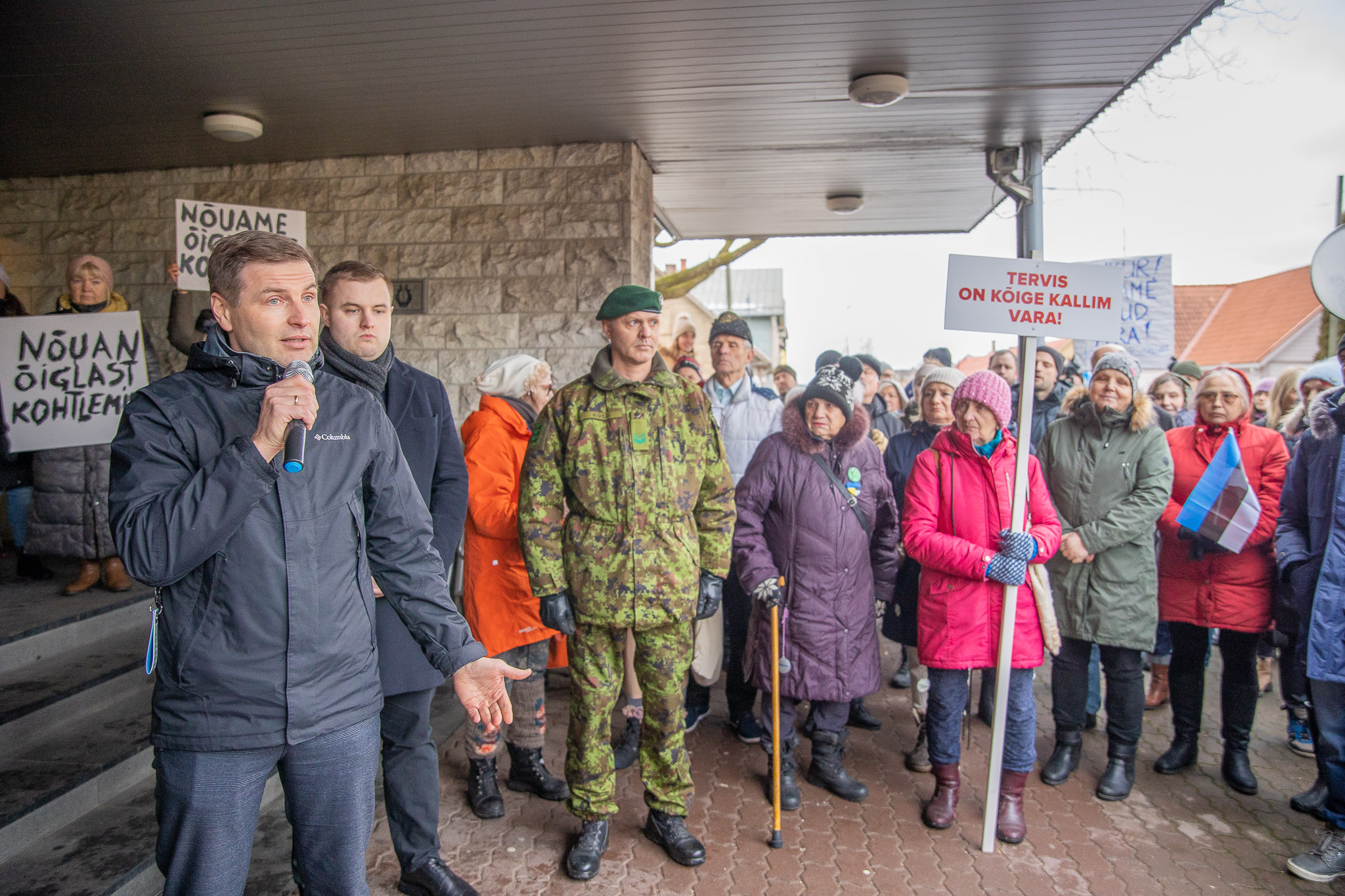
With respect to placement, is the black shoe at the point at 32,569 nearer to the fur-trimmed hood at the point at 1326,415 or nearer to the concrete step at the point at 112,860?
the concrete step at the point at 112,860

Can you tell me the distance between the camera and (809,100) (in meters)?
5.23

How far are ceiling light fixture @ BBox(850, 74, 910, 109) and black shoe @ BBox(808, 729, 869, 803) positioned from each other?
3.64m

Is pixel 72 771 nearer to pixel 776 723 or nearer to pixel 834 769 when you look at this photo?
pixel 776 723

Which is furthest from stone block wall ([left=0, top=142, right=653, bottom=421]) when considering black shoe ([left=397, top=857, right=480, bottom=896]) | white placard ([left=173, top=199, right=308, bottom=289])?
black shoe ([left=397, top=857, right=480, bottom=896])

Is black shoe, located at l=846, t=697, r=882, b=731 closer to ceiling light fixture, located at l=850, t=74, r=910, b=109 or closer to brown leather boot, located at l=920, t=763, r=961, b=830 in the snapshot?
brown leather boot, located at l=920, t=763, r=961, b=830

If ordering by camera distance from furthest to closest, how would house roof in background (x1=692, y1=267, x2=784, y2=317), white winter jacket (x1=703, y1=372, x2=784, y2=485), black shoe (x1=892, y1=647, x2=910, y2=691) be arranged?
1. house roof in background (x1=692, y1=267, x2=784, y2=317)
2. black shoe (x1=892, y1=647, x2=910, y2=691)
3. white winter jacket (x1=703, y1=372, x2=784, y2=485)

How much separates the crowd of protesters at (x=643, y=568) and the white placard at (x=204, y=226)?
461 mm

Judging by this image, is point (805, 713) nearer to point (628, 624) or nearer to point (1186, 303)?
point (628, 624)

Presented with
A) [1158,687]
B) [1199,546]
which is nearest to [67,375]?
[1199,546]

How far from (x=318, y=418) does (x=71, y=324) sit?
10.8ft

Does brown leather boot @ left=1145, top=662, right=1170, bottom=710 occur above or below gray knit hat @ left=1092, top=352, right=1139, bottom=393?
below

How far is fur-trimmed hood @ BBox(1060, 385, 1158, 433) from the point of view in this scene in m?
3.98

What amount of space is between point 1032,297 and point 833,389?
94 centimetres

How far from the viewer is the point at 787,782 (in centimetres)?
382
